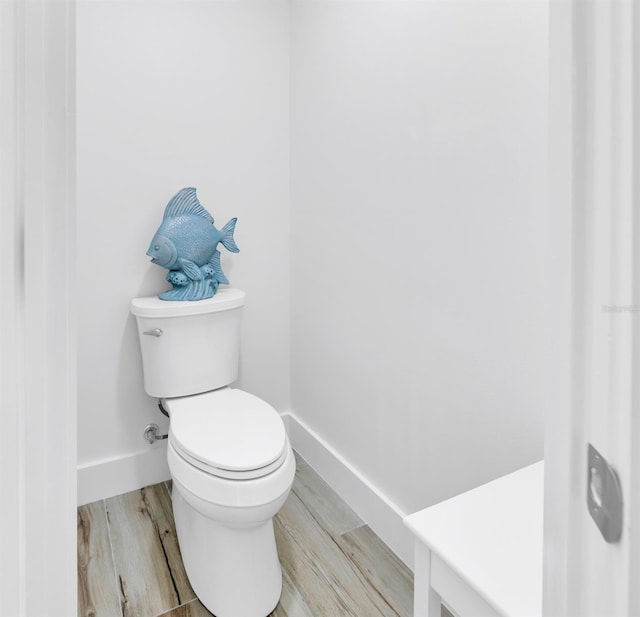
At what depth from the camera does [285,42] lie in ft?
6.35

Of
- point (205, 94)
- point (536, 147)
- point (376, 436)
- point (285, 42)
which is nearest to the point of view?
point (536, 147)

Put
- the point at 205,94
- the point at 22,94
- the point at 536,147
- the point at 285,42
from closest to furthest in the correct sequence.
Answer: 1. the point at 22,94
2. the point at 536,147
3. the point at 205,94
4. the point at 285,42

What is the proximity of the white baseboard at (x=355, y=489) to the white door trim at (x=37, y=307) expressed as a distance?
3.82 feet

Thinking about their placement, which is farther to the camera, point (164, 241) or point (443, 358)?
point (164, 241)

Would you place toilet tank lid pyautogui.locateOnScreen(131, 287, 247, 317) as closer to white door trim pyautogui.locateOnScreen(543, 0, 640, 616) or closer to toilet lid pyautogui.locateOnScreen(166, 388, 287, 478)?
A: toilet lid pyautogui.locateOnScreen(166, 388, 287, 478)

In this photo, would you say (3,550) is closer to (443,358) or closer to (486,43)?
(443,358)

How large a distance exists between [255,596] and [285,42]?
2018 mm

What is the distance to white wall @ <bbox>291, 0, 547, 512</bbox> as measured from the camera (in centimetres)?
105

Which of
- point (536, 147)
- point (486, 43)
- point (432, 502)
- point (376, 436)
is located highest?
point (486, 43)

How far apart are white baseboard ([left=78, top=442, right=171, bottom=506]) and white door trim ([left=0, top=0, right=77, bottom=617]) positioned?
4.69ft

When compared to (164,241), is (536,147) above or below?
above

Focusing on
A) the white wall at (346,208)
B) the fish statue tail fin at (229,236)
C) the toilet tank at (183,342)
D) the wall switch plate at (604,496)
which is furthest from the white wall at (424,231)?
the wall switch plate at (604,496)

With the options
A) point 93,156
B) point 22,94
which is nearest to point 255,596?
point 22,94

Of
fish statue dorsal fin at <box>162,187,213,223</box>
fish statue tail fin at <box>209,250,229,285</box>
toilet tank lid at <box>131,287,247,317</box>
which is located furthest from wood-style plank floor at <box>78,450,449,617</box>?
fish statue dorsal fin at <box>162,187,213,223</box>
